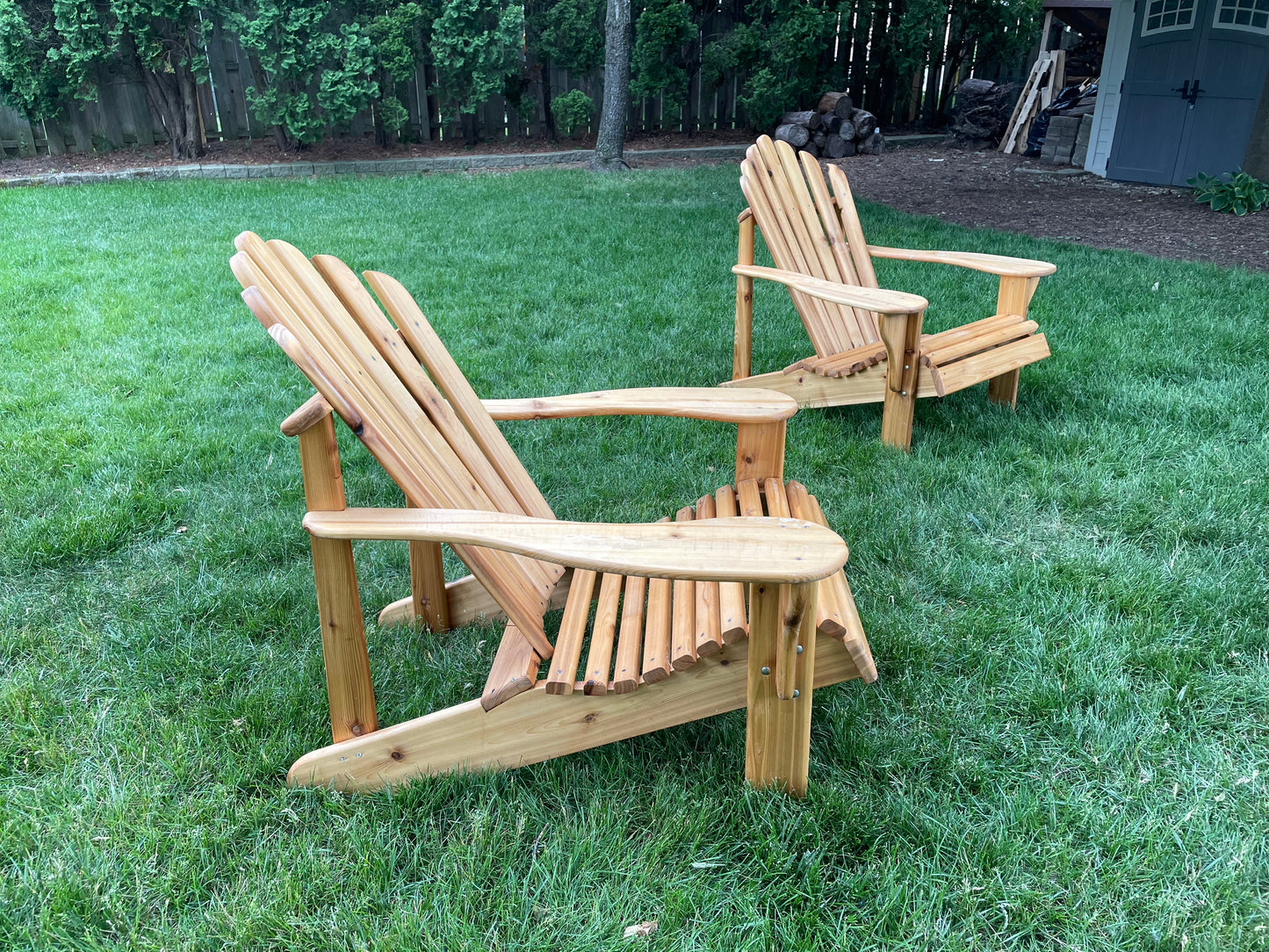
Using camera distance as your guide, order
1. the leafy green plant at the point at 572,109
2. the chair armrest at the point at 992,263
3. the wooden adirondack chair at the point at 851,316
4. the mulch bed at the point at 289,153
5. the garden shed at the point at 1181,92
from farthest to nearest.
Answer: the leafy green plant at the point at 572,109 → the mulch bed at the point at 289,153 → the garden shed at the point at 1181,92 → the chair armrest at the point at 992,263 → the wooden adirondack chair at the point at 851,316

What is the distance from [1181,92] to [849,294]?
27.4 ft

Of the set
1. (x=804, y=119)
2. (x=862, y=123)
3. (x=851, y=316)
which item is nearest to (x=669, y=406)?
(x=851, y=316)

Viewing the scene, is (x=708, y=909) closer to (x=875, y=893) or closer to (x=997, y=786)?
(x=875, y=893)

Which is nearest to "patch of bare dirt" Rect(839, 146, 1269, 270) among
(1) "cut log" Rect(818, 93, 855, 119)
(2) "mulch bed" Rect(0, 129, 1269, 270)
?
(2) "mulch bed" Rect(0, 129, 1269, 270)

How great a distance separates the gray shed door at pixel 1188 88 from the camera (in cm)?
873

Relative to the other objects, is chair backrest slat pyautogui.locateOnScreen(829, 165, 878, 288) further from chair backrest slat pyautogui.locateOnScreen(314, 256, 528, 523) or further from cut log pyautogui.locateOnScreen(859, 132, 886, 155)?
cut log pyautogui.locateOnScreen(859, 132, 886, 155)

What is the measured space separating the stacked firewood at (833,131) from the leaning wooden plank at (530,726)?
34.0 ft

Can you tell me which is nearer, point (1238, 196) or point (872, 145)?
point (1238, 196)

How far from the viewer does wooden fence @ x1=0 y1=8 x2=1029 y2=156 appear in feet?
33.0

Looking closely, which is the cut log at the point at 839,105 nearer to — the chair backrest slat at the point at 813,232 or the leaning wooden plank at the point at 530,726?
the chair backrest slat at the point at 813,232

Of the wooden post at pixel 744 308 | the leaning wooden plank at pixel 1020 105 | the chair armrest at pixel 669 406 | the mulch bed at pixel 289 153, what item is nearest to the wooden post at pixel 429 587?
the chair armrest at pixel 669 406

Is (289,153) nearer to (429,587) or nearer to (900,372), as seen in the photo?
(900,372)

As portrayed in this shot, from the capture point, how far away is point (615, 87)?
9.23m

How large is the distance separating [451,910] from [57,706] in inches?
46.0
